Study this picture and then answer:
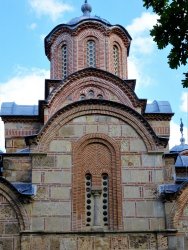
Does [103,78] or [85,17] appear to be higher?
[85,17]

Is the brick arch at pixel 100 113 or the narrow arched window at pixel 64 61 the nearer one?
the brick arch at pixel 100 113

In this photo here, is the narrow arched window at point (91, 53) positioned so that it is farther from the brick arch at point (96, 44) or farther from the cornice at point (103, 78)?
the cornice at point (103, 78)

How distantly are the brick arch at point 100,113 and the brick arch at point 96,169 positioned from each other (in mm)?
675

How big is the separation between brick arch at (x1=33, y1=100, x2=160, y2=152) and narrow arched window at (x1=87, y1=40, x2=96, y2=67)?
174 inches

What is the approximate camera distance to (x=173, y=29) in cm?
740

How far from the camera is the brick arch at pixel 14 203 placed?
12859mm

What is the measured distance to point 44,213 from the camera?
13.0 m

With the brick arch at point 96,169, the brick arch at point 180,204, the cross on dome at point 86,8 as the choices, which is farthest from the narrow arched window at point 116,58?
the brick arch at point 180,204

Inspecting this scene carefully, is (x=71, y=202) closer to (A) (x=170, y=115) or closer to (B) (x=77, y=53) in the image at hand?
(A) (x=170, y=115)

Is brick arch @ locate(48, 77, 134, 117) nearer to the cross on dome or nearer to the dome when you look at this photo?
the dome

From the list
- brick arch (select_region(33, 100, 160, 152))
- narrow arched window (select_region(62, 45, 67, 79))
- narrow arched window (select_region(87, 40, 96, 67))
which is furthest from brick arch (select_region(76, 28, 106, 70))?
brick arch (select_region(33, 100, 160, 152))

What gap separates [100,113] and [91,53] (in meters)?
4.97

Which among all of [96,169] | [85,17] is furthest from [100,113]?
[85,17]

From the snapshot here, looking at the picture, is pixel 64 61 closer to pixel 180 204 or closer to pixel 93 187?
pixel 93 187
